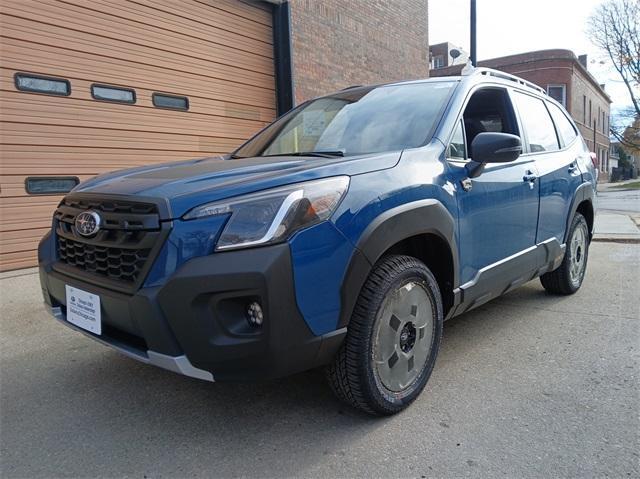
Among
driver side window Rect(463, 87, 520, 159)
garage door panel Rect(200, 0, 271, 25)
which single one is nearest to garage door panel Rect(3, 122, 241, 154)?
garage door panel Rect(200, 0, 271, 25)

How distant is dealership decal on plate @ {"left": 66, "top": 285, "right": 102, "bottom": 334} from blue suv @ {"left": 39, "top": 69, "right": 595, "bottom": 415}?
0.01 metres

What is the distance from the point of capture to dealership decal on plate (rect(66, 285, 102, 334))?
2.23 meters

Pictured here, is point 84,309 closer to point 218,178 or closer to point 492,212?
point 218,178

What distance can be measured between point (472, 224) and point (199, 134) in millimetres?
5290

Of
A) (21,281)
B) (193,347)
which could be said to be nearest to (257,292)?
(193,347)

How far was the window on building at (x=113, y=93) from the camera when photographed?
5.99 metres

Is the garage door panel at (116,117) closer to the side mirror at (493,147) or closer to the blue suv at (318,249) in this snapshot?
the blue suv at (318,249)

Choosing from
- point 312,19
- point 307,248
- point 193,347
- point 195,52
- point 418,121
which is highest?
point 312,19

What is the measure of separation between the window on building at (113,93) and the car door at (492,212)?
4.70 metres

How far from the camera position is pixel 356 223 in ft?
7.06

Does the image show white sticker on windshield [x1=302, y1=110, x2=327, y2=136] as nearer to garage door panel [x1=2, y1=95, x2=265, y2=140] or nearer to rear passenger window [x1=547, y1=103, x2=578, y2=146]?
rear passenger window [x1=547, y1=103, x2=578, y2=146]

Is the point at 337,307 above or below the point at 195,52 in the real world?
below

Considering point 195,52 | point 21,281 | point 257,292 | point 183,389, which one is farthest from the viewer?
point 195,52

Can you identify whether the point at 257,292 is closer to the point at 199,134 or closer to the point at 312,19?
the point at 199,134
